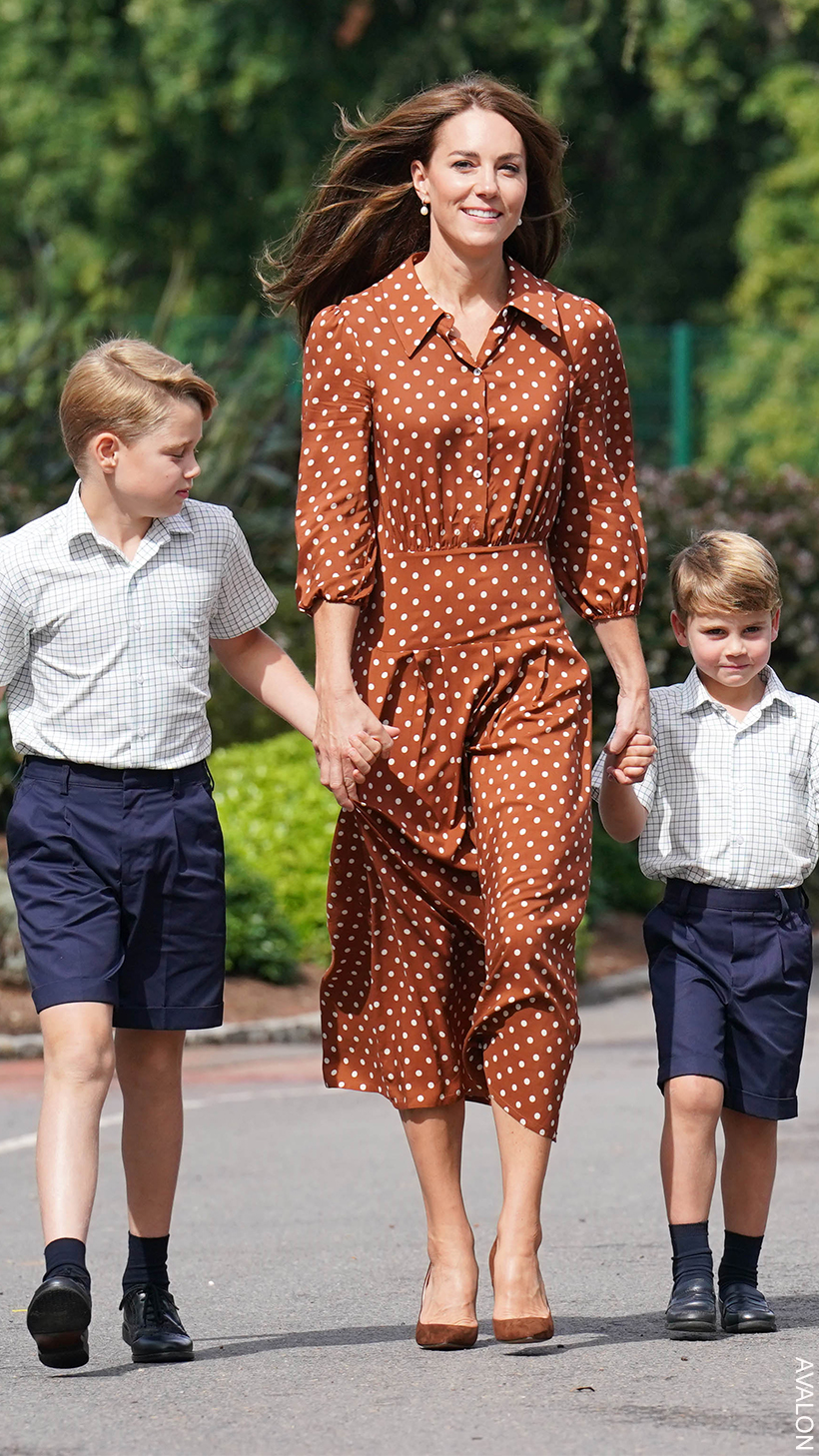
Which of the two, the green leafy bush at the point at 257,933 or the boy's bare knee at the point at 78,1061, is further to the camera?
the green leafy bush at the point at 257,933

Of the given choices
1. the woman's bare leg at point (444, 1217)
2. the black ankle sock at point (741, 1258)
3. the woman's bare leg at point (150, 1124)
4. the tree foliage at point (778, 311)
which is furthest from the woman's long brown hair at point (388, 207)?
the tree foliage at point (778, 311)

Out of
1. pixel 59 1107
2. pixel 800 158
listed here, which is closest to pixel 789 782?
pixel 59 1107

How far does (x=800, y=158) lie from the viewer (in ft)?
69.3

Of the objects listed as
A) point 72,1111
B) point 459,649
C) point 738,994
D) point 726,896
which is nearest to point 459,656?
point 459,649

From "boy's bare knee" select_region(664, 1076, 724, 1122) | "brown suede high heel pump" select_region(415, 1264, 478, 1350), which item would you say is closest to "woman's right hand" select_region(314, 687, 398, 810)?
"boy's bare knee" select_region(664, 1076, 724, 1122)

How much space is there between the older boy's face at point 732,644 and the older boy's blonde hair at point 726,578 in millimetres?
17

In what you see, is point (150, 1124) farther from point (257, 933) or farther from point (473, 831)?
point (257, 933)

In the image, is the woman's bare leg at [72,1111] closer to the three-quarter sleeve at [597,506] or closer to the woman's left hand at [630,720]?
the woman's left hand at [630,720]

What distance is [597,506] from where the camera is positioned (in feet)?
14.4

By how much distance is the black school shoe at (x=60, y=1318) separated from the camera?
148 inches

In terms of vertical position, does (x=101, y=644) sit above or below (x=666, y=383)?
below

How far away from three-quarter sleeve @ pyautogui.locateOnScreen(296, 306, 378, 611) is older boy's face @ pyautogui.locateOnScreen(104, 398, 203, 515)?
9.0 inches

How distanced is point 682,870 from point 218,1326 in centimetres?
128

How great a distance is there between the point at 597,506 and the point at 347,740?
2.25 feet
